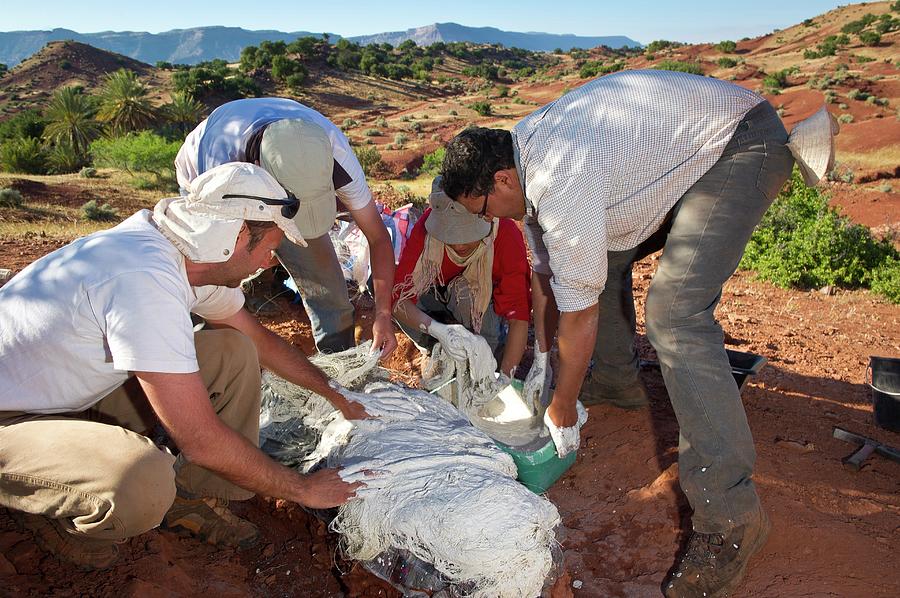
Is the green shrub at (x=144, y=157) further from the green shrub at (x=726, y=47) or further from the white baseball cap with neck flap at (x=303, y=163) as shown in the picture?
the green shrub at (x=726, y=47)

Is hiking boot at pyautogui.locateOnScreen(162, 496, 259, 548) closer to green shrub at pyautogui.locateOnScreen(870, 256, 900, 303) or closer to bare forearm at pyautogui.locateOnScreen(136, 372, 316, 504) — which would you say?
bare forearm at pyautogui.locateOnScreen(136, 372, 316, 504)

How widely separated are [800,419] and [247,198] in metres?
2.75

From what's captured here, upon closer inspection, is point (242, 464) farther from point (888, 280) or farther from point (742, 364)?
point (888, 280)

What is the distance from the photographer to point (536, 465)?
7.99 feet

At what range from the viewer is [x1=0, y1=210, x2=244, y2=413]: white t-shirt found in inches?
64.0

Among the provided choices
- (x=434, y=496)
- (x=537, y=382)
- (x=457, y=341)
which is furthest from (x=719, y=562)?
(x=457, y=341)

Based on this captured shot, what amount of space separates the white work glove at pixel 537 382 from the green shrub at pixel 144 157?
11704mm

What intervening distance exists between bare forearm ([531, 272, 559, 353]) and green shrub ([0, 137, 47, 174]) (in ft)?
55.1

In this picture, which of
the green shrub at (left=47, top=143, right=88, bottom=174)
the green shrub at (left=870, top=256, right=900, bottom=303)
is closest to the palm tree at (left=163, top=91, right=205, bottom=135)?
the green shrub at (left=47, top=143, right=88, bottom=174)

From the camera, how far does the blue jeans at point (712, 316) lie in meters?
1.96

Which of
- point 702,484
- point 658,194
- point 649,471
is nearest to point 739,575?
point 702,484

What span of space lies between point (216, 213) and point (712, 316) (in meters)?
1.51

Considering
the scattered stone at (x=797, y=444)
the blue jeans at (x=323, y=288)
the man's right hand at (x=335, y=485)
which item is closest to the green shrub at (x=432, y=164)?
the blue jeans at (x=323, y=288)

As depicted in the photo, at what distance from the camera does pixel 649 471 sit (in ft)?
8.88
